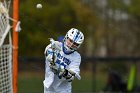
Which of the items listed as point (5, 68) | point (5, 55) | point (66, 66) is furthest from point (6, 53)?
point (66, 66)

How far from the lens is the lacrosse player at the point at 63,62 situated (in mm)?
7203

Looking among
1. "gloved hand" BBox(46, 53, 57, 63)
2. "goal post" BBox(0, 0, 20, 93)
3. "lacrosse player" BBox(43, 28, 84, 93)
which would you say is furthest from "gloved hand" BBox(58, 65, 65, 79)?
"goal post" BBox(0, 0, 20, 93)

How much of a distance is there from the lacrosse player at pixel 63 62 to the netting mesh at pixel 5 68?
1.92m

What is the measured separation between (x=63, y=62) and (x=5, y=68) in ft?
7.56

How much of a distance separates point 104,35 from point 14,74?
26.7 meters

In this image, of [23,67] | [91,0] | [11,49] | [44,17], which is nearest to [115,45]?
[91,0]

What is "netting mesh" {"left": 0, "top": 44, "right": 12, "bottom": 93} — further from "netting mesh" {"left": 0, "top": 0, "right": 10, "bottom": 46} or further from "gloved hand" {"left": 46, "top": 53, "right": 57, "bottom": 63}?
"gloved hand" {"left": 46, "top": 53, "right": 57, "bottom": 63}

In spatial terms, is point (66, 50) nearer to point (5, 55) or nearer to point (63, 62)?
point (63, 62)

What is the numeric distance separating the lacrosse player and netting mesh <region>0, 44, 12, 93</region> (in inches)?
75.7

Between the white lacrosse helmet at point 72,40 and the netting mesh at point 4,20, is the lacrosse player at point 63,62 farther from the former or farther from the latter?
the netting mesh at point 4,20

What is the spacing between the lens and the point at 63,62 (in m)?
7.35

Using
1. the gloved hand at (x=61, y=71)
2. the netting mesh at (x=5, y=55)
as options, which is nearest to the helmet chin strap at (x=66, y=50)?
the gloved hand at (x=61, y=71)

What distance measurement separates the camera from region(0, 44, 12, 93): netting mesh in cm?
933

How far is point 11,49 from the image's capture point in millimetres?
9391
